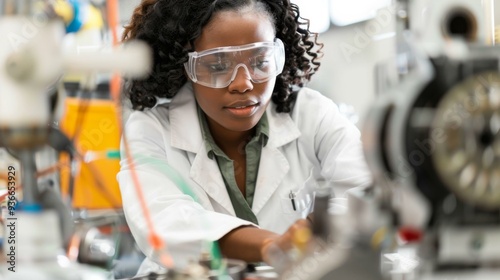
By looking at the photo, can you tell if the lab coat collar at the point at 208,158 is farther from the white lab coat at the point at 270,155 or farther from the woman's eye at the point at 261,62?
the woman's eye at the point at 261,62

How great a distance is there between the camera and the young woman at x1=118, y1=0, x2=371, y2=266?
3.72ft

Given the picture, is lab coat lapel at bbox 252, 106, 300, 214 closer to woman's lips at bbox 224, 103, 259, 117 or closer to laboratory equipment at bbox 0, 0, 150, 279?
woman's lips at bbox 224, 103, 259, 117

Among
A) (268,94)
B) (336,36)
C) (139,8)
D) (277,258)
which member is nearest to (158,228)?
(277,258)

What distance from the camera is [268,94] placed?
4.12 ft

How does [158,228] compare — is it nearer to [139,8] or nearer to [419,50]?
[419,50]

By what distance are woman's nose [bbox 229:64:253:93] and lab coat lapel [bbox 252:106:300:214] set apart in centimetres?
25

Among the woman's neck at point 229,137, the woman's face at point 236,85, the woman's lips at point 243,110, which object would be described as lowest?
the woman's neck at point 229,137

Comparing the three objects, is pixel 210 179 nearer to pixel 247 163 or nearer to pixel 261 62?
pixel 247 163

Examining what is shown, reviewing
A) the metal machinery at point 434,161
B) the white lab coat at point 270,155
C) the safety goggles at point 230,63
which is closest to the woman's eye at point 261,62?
the safety goggles at point 230,63

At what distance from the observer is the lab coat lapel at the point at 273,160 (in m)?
1.33

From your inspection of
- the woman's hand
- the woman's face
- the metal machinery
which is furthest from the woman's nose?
the metal machinery

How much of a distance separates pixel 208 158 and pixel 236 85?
0.25 m

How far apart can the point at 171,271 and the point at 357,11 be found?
7.35 feet

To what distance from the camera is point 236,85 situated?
1145mm
